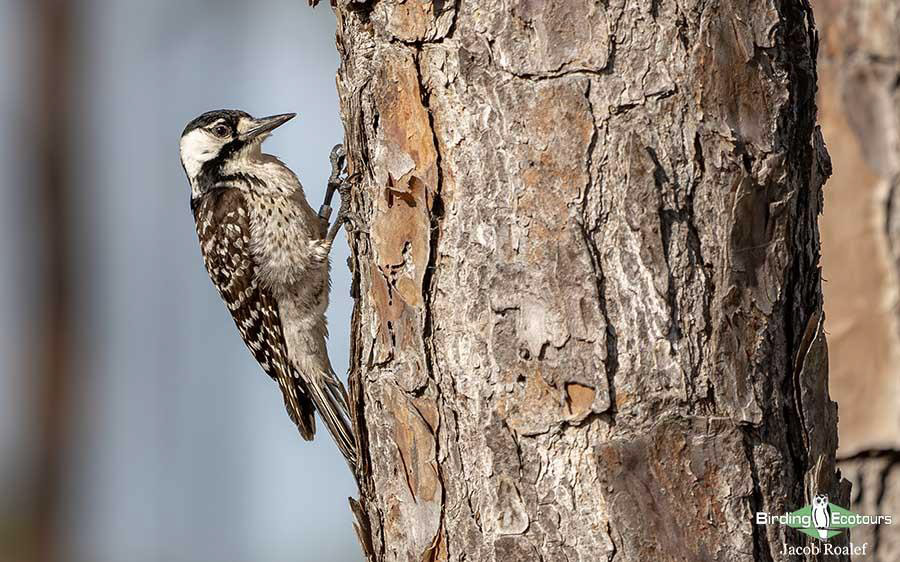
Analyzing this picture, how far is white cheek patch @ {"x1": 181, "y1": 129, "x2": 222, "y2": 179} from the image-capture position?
486cm

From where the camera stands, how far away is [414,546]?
2.53 m

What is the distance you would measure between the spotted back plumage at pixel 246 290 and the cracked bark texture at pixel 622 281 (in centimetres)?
214

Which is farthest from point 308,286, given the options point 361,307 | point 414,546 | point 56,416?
point 56,416

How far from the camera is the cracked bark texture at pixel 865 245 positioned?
3.73m

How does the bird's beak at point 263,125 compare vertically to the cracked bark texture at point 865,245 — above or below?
above

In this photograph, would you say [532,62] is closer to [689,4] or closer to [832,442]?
[689,4]

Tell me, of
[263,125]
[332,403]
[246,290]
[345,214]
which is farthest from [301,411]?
Answer: [345,214]

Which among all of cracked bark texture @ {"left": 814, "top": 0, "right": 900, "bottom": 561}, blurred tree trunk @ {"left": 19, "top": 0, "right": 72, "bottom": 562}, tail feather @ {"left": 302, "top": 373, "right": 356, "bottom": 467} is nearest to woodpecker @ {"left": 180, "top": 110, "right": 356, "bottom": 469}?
tail feather @ {"left": 302, "top": 373, "right": 356, "bottom": 467}

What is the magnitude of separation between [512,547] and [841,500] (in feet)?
2.54

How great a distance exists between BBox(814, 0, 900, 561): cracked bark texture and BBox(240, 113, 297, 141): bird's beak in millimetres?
2201

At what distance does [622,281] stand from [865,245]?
1884 millimetres

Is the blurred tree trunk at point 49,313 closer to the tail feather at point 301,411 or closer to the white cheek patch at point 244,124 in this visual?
the tail feather at point 301,411

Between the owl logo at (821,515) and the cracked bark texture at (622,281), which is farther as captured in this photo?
the owl logo at (821,515)
